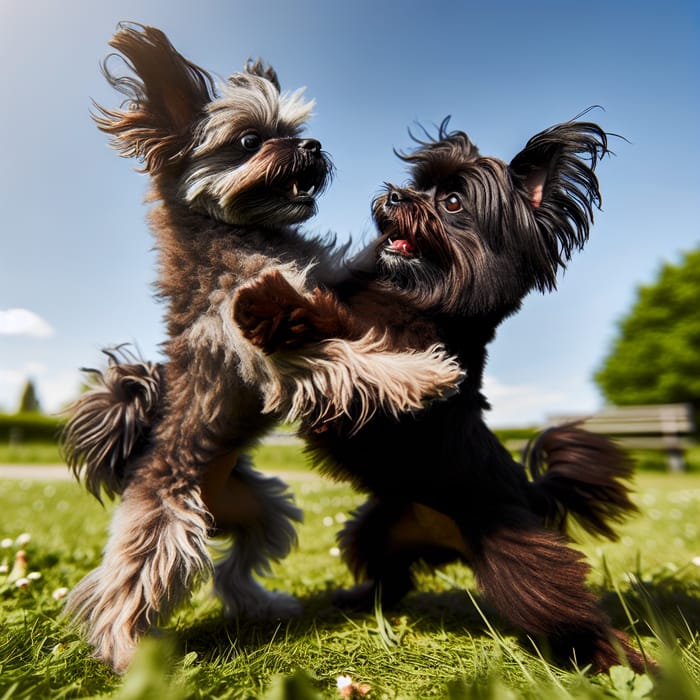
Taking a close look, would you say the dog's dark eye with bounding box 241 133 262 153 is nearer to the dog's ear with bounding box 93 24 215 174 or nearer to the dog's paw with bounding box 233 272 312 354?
the dog's ear with bounding box 93 24 215 174

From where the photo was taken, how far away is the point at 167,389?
2344mm

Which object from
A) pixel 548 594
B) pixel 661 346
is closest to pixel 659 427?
pixel 661 346

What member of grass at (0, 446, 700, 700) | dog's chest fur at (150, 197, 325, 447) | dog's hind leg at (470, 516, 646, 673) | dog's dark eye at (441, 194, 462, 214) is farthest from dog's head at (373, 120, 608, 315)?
grass at (0, 446, 700, 700)

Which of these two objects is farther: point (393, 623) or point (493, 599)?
point (393, 623)

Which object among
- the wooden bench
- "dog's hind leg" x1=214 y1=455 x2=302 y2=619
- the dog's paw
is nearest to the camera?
the dog's paw

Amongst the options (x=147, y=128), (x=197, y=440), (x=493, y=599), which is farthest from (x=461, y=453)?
(x=147, y=128)

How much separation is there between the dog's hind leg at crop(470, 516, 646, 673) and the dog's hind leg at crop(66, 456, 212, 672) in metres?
1.14

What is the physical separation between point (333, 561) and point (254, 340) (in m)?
2.55

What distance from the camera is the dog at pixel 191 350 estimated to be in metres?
2.08

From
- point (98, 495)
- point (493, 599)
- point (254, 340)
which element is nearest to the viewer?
point (254, 340)

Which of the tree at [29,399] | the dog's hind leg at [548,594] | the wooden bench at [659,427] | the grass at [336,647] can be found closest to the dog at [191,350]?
the grass at [336,647]

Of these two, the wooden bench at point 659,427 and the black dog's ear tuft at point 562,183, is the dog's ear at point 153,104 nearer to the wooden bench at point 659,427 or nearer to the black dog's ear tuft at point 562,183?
the black dog's ear tuft at point 562,183

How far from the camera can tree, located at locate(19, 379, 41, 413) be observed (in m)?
33.6

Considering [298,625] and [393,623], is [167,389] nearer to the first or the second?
[298,625]
